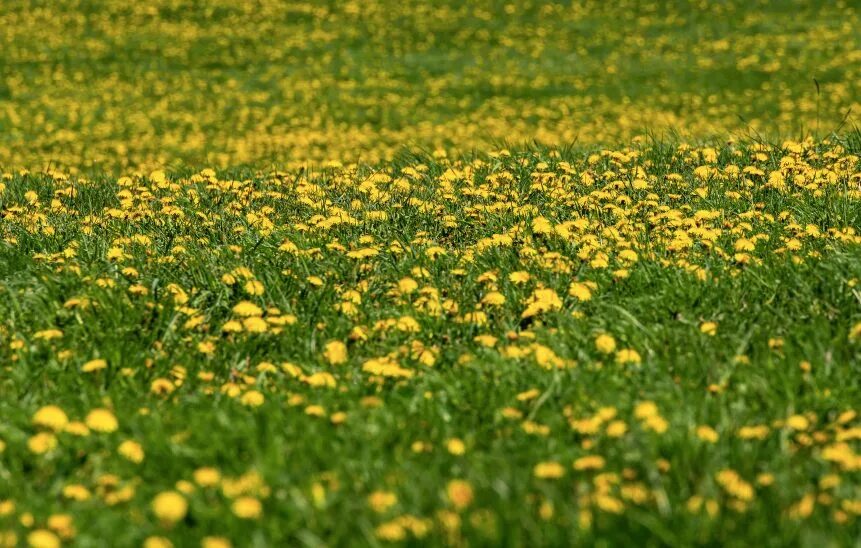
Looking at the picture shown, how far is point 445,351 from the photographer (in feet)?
14.2

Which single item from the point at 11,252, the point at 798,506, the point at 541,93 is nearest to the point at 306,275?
the point at 11,252

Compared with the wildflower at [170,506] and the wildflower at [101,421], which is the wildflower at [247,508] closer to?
the wildflower at [170,506]

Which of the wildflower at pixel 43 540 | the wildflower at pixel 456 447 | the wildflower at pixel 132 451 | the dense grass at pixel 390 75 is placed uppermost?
the wildflower at pixel 43 540

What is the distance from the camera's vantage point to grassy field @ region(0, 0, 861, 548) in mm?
2791

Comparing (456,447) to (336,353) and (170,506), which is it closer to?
(170,506)

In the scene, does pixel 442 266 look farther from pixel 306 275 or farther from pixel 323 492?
pixel 323 492

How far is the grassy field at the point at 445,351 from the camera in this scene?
2.79m

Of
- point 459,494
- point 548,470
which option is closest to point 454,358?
point 548,470

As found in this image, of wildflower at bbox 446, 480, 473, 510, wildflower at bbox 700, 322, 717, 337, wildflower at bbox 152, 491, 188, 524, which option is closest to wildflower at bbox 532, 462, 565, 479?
wildflower at bbox 446, 480, 473, 510

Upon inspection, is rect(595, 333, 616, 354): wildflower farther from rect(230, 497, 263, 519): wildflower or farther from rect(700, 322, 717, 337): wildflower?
rect(230, 497, 263, 519): wildflower

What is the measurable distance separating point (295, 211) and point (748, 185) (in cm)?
318

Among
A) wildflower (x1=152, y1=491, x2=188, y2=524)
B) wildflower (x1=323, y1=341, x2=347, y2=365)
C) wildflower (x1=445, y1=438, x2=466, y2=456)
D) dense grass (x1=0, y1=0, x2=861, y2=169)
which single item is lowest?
dense grass (x1=0, y1=0, x2=861, y2=169)

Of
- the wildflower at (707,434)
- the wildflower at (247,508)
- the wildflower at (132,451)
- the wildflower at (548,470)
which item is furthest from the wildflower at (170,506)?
the wildflower at (707,434)

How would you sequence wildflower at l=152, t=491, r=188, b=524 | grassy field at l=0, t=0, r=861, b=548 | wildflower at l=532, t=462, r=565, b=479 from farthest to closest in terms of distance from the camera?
1. wildflower at l=532, t=462, r=565, b=479
2. grassy field at l=0, t=0, r=861, b=548
3. wildflower at l=152, t=491, r=188, b=524
